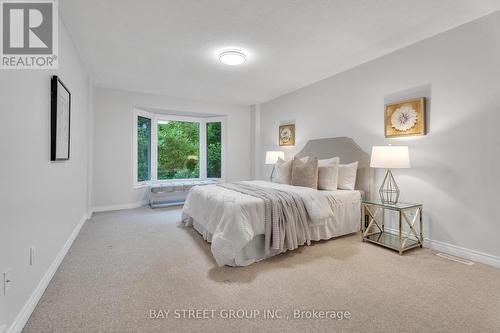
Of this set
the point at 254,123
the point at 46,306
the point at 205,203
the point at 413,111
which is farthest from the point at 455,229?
the point at 254,123

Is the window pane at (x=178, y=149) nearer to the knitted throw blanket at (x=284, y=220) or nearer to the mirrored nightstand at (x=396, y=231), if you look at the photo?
the knitted throw blanket at (x=284, y=220)

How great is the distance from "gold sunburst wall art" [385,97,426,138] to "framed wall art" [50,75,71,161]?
376 cm

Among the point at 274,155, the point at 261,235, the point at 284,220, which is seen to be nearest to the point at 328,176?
the point at 284,220

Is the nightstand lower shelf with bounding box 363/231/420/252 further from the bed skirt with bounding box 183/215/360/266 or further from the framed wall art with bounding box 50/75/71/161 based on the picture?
the framed wall art with bounding box 50/75/71/161

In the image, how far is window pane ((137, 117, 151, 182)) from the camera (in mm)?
5207

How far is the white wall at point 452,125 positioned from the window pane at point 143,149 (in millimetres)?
4413

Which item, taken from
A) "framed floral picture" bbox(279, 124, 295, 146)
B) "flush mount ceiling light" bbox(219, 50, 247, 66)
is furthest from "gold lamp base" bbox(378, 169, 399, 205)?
"flush mount ceiling light" bbox(219, 50, 247, 66)

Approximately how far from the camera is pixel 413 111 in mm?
2932

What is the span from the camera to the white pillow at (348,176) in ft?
11.3

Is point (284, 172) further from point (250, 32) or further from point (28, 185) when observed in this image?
point (28, 185)

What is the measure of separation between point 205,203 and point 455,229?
9.35 feet

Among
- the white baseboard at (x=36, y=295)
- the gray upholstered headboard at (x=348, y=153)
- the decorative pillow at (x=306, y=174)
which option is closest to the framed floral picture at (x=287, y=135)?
the gray upholstered headboard at (x=348, y=153)

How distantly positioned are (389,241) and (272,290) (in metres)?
1.82

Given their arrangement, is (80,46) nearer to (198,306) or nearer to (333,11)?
(333,11)
